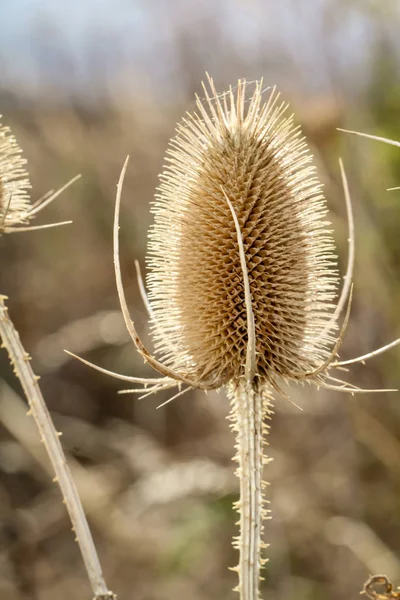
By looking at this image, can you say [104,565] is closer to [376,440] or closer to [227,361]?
[376,440]

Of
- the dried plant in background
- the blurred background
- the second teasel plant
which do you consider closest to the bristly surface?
the second teasel plant

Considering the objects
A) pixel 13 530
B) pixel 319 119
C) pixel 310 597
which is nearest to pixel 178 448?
pixel 13 530

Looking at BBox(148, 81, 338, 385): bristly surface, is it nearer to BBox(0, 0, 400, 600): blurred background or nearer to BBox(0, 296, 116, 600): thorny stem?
BBox(0, 296, 116, 600): thorny stem

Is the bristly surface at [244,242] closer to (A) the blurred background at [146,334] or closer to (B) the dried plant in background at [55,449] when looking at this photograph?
(B) the dried plant in background at [55,449]

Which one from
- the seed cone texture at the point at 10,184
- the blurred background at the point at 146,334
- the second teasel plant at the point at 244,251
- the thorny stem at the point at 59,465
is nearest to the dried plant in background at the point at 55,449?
the thorny stem at the point at 59,465

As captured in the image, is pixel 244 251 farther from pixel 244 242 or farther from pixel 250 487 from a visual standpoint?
pixel 250 487

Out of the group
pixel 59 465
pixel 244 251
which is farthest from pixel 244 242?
pixel 59 465
